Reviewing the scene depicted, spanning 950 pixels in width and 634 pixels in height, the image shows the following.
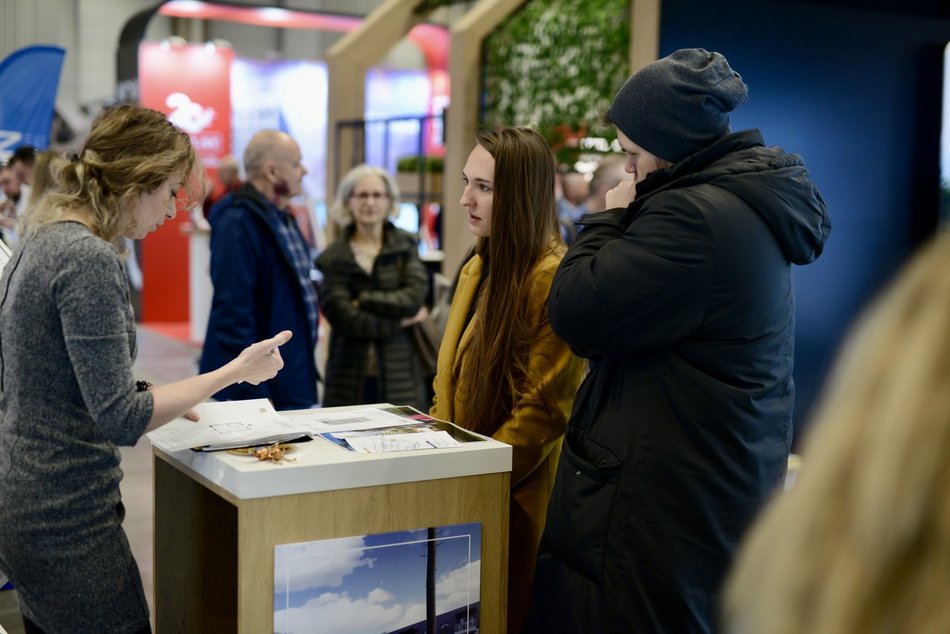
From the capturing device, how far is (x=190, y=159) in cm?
207

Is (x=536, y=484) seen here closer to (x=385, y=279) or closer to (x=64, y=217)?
(x=64, y=217)

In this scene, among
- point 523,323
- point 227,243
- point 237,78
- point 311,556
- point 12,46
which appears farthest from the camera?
point 237,78

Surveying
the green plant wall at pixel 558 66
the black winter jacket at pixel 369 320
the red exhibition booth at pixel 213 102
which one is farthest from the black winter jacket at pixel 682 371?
the red exhibition booth at pixel 213 102

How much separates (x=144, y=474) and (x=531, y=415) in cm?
389

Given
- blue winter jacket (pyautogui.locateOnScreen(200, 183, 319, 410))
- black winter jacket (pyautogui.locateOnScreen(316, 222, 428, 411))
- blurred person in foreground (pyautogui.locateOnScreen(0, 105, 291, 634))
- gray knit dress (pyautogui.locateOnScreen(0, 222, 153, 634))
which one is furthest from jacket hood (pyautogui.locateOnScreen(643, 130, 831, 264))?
black winter jacket (pyautogui.locateOnScreen(316, 222, 428, 411))

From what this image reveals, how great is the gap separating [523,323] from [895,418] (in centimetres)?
185

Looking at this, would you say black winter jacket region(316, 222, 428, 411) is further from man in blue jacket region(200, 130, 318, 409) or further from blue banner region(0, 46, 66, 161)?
blue banner region(0, 46, 66, 161)

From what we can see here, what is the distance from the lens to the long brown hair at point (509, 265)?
95.0 inches

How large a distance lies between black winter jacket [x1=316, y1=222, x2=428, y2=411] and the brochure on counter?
1.81 m

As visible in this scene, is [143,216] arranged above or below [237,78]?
below

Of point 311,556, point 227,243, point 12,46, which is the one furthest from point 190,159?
point 12,46

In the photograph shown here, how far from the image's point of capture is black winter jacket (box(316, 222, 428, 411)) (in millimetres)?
4285

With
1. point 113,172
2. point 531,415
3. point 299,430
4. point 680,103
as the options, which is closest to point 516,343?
point 531,415

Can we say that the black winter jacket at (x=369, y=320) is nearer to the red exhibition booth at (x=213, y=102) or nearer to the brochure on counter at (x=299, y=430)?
the brochure on counter at (x=299, y=430)
